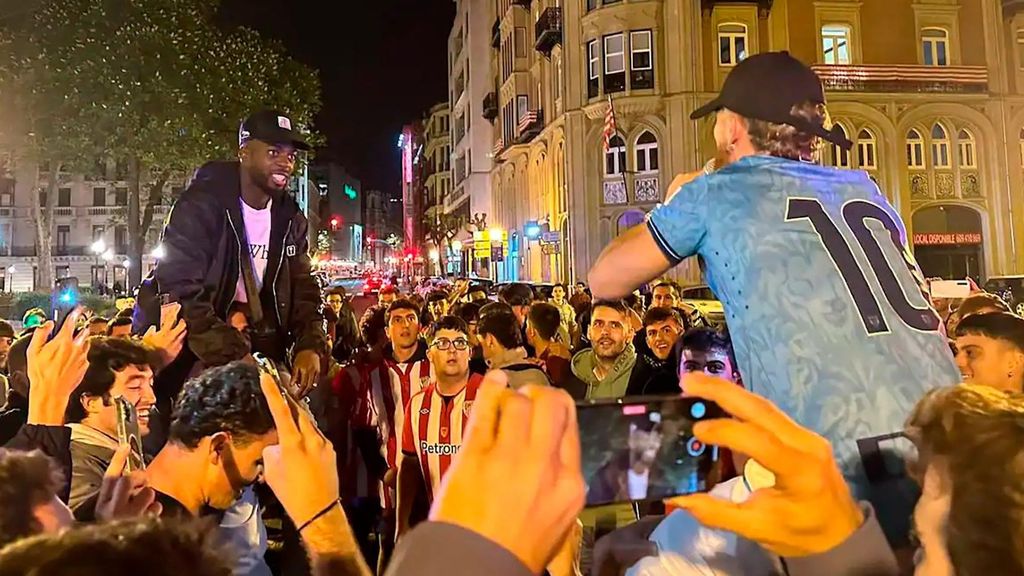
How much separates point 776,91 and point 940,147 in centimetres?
3601

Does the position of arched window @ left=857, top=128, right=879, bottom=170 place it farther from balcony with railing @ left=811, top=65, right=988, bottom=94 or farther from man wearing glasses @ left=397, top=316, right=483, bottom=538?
man wearing glasses @ left=397, top=316, right=483, bottom=538

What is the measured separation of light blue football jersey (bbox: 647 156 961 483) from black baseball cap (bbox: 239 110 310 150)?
98.4 inches

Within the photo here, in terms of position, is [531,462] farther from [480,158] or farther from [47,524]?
[480,158]

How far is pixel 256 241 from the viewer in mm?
4051

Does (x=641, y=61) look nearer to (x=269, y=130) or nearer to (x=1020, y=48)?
(x=1020, y=48)

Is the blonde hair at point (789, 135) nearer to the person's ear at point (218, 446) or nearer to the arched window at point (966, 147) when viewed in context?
the person's ear at point (218, 446)

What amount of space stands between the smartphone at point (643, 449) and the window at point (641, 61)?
3221 centimetres

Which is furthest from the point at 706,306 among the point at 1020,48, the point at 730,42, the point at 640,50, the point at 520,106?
the point at 520,106

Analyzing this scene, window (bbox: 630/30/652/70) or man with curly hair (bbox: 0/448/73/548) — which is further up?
window (bbox: 630/30/652/70)

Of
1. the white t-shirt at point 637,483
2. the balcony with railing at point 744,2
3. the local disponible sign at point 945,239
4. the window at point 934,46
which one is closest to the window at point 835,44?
the balcony with railing at point 744,2

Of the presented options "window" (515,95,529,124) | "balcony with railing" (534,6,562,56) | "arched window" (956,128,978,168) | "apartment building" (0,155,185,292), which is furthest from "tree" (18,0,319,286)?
"apartment building" (0,155,185,292)

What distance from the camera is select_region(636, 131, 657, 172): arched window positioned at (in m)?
32.3

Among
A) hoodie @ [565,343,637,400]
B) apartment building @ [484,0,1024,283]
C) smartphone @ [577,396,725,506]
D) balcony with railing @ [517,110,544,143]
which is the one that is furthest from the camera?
balcony with railing @ [517,110,544,143]

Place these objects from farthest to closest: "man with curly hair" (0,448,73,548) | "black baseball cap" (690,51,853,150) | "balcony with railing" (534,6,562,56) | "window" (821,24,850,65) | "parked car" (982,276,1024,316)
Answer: "balcony with railing" (534,6,562,56)
"window" (821,24,850,65)
"parked car" (982,276,1024,316)
"black baseball cap" (690,51,853,150)
"man with curly hair" (0,448,73,548)
